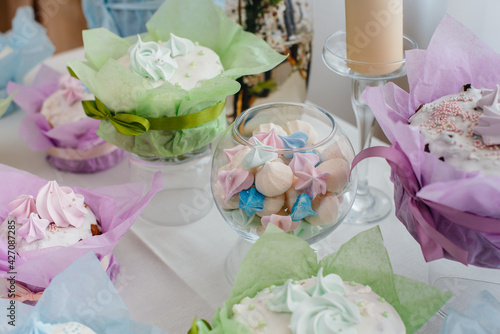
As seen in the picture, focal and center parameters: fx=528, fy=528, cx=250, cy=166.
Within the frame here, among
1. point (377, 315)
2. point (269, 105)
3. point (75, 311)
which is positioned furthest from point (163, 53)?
point (377, 315)

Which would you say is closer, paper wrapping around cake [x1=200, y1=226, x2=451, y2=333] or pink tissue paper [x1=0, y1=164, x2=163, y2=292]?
paper wrapping around cake [x1=200, y1=226, x2=451, y2=333]

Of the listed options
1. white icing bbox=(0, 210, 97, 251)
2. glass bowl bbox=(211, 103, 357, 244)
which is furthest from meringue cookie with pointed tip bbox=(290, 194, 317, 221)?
white icing bbox=(0, 210, 97, 251)

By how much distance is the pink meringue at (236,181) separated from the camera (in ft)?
2.38

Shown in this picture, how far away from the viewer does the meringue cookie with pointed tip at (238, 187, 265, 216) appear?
0.72 metres

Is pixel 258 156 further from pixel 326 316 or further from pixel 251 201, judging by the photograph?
pixel 326 316

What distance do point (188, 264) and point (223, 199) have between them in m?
0.20

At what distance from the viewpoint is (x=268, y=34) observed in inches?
46.1

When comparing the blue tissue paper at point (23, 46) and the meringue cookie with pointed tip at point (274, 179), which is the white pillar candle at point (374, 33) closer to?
the meringue cookie with pointed tip at point (274, 179)

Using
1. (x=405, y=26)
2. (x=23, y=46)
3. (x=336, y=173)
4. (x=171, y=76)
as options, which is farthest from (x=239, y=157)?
(x=23, y=46)

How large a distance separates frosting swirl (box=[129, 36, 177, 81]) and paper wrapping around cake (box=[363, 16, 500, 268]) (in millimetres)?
362

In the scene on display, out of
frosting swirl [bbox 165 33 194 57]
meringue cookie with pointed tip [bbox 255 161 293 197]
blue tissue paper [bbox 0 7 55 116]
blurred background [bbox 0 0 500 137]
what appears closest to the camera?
meringue cookie with pointed tip [bbox 255 161 293 197]

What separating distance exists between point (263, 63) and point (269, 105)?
18cm

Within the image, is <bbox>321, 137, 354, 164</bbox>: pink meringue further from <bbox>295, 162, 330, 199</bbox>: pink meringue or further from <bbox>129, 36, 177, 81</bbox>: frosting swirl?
<bbox>129, 36, 177, 81</bbox>: frosting swirl

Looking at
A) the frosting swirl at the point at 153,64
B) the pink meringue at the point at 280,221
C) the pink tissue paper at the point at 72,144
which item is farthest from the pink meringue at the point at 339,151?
the pink tissue paper at the point at 72,144
